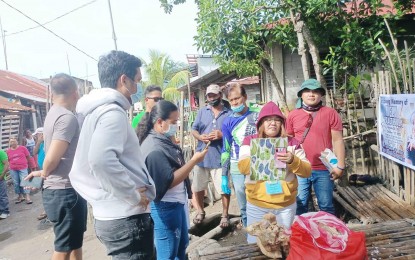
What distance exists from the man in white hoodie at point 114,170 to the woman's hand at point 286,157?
106 centimetres

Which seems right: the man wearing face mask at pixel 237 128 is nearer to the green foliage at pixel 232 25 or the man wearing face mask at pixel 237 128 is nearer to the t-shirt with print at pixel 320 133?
the t-shirt with print at pixel 320 133

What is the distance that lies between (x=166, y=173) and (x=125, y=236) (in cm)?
57

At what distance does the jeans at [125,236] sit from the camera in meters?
1.77

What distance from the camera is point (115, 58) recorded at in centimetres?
192

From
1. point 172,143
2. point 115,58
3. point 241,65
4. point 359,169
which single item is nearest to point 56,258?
point 172,143

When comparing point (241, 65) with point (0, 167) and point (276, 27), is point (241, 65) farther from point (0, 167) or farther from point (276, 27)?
point (0, 167)

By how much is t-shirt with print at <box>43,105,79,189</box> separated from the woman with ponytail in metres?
0.60

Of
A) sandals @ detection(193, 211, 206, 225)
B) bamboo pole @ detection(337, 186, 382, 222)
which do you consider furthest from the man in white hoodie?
bamboo pole @ detection(337, 186, 382, 222)

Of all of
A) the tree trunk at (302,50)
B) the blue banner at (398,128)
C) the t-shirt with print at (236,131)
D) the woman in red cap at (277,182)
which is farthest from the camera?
the tree trunk at (302,50)

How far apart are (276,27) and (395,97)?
10.7ft

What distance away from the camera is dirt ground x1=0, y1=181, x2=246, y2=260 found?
418 cm

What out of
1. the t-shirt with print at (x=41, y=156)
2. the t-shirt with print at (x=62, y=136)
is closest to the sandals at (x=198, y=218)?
the t-shirt with print at (x=62, y=136)

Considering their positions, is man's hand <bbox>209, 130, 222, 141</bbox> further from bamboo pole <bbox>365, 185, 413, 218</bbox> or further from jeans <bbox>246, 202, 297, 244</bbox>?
bamboo pole <bbox>365, 185, 413, 218</bbox>

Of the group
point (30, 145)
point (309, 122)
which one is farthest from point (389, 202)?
point (30, 145)
